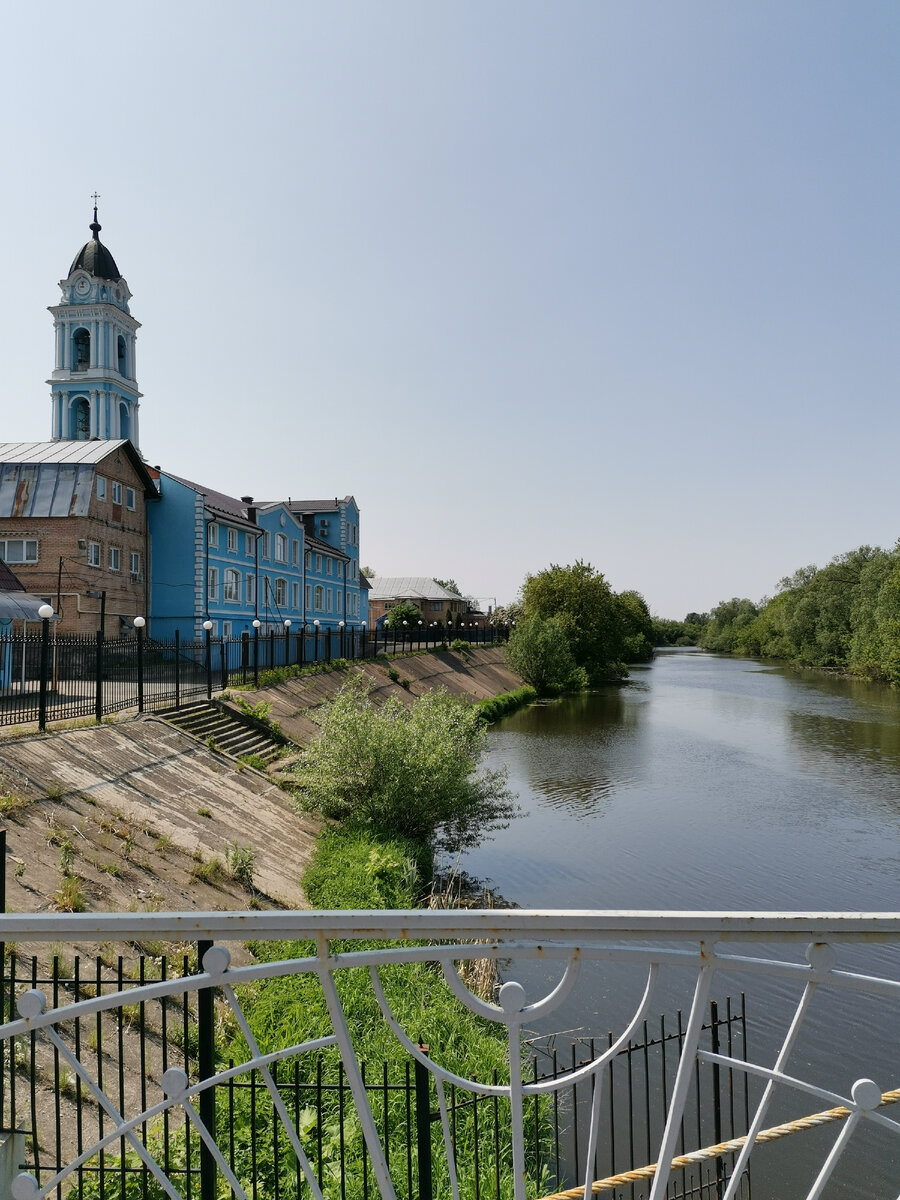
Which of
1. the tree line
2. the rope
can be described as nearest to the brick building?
the rope

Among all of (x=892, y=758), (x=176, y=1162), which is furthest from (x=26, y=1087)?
(x=892, y=758)

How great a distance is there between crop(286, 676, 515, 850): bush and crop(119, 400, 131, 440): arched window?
113 feet

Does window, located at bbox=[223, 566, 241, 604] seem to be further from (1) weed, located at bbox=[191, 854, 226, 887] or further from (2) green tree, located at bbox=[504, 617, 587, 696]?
(1) weed, located at bbox=[191, 854, 226, 887]

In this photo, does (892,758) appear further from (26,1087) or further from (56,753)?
(26,1087)

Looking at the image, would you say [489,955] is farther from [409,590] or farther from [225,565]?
[409,590]

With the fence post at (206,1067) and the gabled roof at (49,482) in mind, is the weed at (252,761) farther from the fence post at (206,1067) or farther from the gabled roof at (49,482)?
the fence post at (206,1067)

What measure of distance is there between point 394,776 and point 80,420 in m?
37.5

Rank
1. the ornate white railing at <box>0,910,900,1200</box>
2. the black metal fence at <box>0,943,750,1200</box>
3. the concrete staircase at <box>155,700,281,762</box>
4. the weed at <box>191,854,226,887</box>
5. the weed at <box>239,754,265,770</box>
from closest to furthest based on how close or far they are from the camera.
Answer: the ornate white railing at <box>0,910,900,1200</box> < the black metal fence at <box>0,943,750,1200</box> < the weed at <box>191,854,226,887</box> < the weed at <box>239,754,265,770</box> < the concrete staircase at <box>155,700,281,762</box>

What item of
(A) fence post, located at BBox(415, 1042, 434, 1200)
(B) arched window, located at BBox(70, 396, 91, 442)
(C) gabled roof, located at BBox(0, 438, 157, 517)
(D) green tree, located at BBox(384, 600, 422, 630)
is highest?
(B) arched window, located at BBox(70, 396, 91, 442)

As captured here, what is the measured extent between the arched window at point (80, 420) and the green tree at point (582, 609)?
1303 inches

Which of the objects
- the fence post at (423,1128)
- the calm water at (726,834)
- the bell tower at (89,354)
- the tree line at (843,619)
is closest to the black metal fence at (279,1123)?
the calm water at (726,834)

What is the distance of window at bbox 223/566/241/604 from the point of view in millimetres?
38362

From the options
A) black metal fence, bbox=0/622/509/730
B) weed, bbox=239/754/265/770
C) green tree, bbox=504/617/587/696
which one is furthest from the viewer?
green tree, bbox=504/617/587/696

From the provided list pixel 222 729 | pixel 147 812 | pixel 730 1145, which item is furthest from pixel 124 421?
pixel 730 1145
